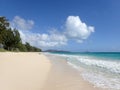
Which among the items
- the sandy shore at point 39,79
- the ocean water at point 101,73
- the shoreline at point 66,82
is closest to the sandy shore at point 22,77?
the sandy shore at point 39,79

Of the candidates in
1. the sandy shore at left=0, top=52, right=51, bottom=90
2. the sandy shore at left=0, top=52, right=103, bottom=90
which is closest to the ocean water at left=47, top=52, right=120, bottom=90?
the sandy shore at left=0, top=52, right=103, bottom=90

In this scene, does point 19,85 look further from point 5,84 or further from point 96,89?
point 96,89

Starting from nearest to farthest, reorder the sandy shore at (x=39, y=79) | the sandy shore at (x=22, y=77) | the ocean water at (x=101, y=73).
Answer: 1. the sandy shore at (x=22, y=77)
2. the sandy shore at (x=39, y=79)
3. the ocean water at (x=101, y=73)

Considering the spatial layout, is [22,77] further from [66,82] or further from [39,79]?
[66,82]

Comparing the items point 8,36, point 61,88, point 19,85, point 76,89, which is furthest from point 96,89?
point 8,36

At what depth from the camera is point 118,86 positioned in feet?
21.6

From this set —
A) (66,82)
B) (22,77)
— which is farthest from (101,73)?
(22,77)

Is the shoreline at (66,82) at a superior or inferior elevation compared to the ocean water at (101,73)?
inferior

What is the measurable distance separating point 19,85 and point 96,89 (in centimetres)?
301

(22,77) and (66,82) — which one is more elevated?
(22,77)

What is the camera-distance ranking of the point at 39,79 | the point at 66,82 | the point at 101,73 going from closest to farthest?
the point at 66,82 → the point at 39,79 → the point at 101,73

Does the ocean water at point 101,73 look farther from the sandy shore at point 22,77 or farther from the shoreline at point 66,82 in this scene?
the sandy shore at point 22,77

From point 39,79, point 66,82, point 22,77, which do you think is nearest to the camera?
point 66,82

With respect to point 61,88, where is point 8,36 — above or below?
above
